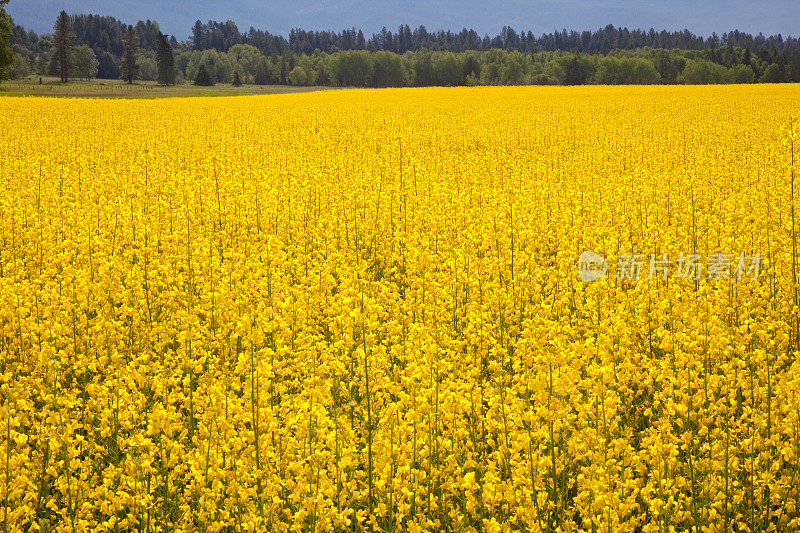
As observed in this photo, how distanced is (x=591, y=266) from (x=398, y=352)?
128 inches

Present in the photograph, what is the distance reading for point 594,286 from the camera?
685 centimetres

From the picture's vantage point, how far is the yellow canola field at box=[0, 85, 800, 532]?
4.06 m

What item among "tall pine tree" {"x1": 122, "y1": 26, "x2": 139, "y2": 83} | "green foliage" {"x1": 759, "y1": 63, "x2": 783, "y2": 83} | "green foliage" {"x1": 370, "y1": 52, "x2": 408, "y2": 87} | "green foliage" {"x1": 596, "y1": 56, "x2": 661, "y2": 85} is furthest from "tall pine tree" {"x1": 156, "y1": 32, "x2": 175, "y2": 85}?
"green foliage" {"x1": 759, "y1": 63, "x2": 783, "y2": 83}

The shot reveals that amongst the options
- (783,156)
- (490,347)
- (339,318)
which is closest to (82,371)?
(339,318)

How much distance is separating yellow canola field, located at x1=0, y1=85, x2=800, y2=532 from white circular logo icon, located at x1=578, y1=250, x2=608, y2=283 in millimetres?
92

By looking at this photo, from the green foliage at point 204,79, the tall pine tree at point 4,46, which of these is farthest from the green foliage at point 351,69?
the tall pine tree at point 4,46

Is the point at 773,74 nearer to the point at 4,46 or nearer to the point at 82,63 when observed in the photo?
the point at 4,46

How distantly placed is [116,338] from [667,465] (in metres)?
4.38

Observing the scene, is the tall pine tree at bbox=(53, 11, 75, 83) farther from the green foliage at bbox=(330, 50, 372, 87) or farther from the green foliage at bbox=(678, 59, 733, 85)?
the green foliage at bbox=(678, 59, 733, 85)

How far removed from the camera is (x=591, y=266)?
26.2 feet

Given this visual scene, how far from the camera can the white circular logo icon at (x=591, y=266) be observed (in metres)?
7.70

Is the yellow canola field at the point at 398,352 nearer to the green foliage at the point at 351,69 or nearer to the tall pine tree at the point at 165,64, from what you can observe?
the tall pine tree at the point at 165,64

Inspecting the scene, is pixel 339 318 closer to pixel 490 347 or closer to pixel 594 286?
pixel 490 347

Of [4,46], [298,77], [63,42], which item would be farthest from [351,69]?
[4,46]
